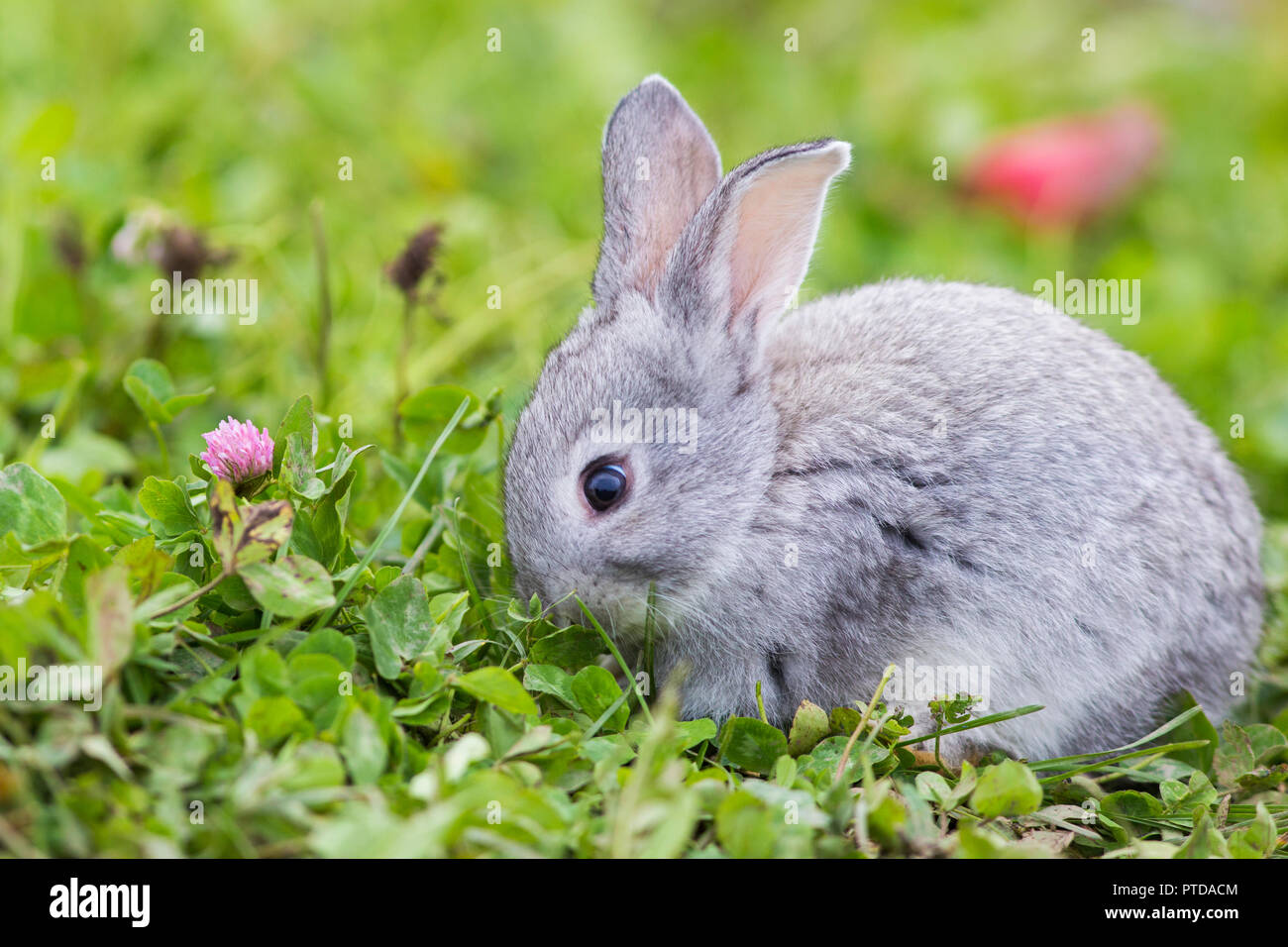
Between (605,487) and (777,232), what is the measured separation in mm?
1110

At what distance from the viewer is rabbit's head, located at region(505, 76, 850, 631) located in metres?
3.96

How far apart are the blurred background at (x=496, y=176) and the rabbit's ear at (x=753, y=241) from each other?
0.36 metres

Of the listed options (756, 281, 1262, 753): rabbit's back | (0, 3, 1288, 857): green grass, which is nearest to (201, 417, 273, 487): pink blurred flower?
(0, 3, 1288, 857): green grass

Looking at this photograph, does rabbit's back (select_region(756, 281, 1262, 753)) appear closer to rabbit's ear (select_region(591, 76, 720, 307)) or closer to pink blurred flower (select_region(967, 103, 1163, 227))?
rabbit's ear (select_region(591, 76, 720, 307))

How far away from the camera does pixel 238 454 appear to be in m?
Answer: 3.55

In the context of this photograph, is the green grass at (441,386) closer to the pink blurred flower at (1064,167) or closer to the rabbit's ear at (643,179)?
the pink blurred flower at (1064,167)

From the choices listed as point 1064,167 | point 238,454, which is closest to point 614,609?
point 238,454

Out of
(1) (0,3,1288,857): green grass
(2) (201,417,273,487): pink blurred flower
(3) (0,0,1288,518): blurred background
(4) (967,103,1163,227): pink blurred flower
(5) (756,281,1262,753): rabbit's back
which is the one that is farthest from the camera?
(4) (967,103,1163,227): pink blurred flower

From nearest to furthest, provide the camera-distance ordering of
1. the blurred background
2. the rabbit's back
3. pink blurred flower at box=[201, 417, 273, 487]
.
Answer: pink blurred flower at box=[201, 417, 273, 487] → the rabbit's back → the blurred background

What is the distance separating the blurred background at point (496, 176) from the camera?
5348 millimetres

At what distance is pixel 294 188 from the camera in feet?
23.7

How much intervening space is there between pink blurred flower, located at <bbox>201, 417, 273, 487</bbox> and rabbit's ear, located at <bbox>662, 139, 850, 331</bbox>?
4.85 ft

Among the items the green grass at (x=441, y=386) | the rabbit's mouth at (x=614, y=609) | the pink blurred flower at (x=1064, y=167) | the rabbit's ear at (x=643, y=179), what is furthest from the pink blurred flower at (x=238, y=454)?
the pink blurred flower at (x=1064, y=167)

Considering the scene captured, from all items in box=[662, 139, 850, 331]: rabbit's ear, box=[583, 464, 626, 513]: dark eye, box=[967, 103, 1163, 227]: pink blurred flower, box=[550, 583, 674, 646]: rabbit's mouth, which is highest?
box=[967, 103, 1163, 227]: pink blurred flower
